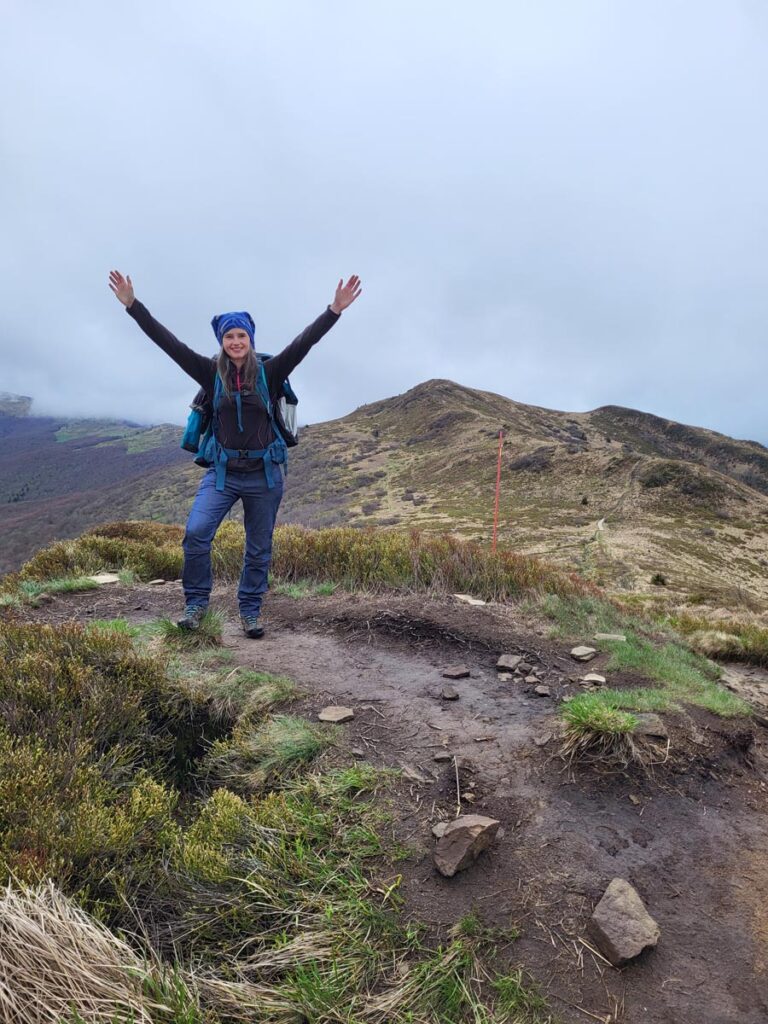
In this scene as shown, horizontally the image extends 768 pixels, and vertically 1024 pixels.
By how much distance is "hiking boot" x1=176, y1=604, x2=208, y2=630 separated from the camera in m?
4.44

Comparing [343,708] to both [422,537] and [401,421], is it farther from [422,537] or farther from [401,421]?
[401,421]

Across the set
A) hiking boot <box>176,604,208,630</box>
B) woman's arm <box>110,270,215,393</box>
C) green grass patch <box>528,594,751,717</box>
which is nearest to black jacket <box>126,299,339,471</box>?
woman's arm <box>110,270,215,393</box>

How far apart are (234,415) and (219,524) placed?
0.95 meters

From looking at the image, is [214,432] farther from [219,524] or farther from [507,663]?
[507,663]

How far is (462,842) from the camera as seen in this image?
86.4 inches

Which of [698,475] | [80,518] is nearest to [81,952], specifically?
[698,475]

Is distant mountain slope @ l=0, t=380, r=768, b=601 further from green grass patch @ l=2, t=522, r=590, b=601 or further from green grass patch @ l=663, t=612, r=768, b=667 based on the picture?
green grass patch @ l=2, t=522, r=590, b=601

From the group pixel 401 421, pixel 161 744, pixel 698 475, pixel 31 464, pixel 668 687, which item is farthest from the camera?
pixel 31 464

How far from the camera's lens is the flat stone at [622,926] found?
1.81 metres

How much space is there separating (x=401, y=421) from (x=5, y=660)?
65.8 m

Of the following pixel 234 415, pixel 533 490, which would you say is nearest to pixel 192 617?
pixel 234 415

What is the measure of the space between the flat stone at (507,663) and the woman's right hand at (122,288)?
→ 401 centimetres

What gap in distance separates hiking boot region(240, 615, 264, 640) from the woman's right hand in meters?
2.76

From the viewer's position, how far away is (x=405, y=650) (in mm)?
4711
